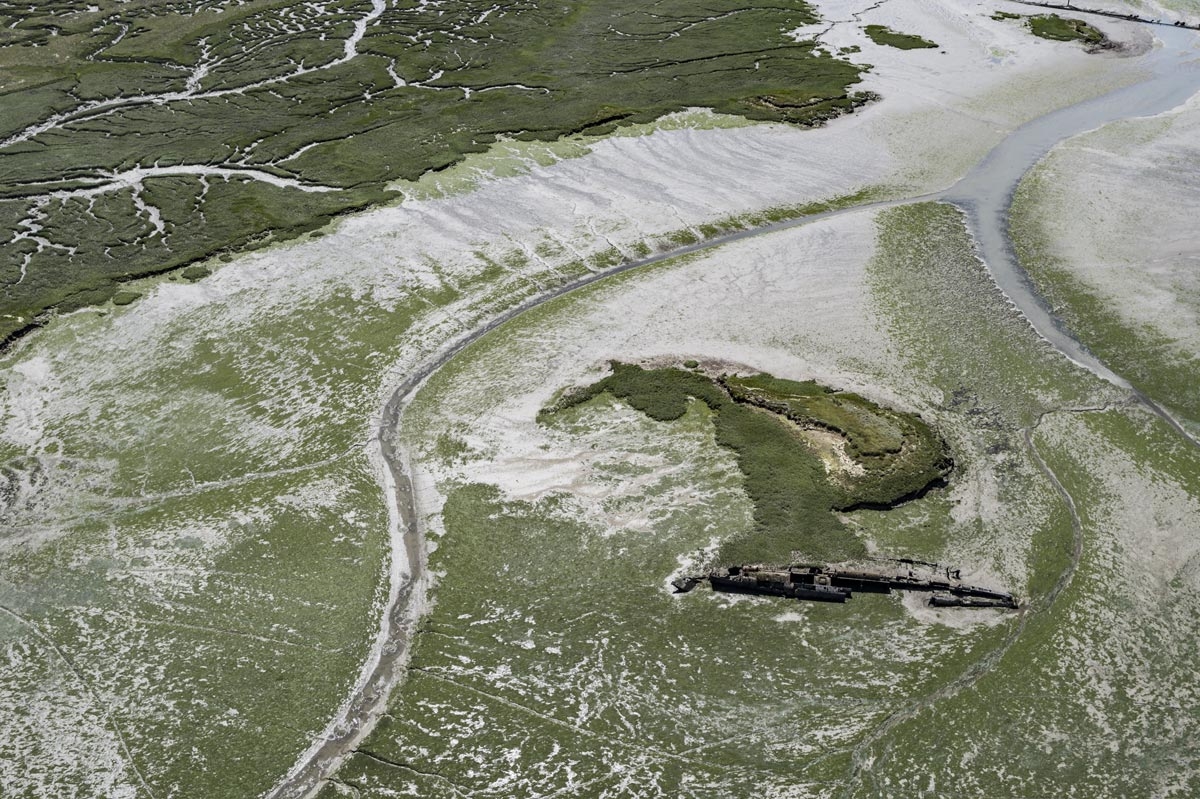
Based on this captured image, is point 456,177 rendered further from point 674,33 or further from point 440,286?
point 674,33

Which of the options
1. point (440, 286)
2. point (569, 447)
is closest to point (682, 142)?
point (440, 286)

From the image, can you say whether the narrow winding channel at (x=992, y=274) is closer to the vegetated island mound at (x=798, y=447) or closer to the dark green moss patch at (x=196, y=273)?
the vegetated island mound at (x=798, y=447)

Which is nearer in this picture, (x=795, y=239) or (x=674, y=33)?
(x=795, y=239)

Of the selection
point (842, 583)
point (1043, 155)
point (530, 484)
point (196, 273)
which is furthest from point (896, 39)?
point (842, 583)

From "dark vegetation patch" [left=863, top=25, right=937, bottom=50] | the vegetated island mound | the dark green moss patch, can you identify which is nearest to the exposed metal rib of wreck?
the vegetated island mound

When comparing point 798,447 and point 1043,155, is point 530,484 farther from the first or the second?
point 1043,155
